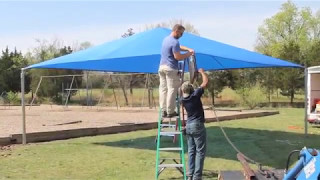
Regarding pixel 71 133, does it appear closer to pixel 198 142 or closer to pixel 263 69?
pixel 198 142

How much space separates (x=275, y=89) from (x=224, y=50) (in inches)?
887

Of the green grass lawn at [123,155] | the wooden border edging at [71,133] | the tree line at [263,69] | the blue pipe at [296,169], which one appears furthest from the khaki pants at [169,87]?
the tree line at [263,69]

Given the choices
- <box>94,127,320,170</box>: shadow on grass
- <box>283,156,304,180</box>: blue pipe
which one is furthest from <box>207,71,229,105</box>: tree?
<box>283,156,304,180</box>: blue pipe

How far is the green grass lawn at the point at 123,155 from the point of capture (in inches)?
310

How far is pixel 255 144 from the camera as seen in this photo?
11.3m

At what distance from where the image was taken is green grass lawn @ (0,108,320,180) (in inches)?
310

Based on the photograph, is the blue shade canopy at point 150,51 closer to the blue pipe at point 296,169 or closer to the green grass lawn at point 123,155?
the green grass lawn at point 123,155

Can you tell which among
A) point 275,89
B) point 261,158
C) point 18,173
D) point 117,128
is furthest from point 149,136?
point 275,89

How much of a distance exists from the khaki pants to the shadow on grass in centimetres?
211

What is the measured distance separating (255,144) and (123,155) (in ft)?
11.8

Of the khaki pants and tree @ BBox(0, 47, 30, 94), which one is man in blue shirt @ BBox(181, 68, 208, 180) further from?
tree @ BBox(0, 47, 30, 94)

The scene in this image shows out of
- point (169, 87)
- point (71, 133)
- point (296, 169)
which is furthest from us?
point (71, 133)

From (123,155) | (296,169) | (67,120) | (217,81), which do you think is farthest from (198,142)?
(217,81)

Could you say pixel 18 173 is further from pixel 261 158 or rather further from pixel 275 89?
pixel 275 89
